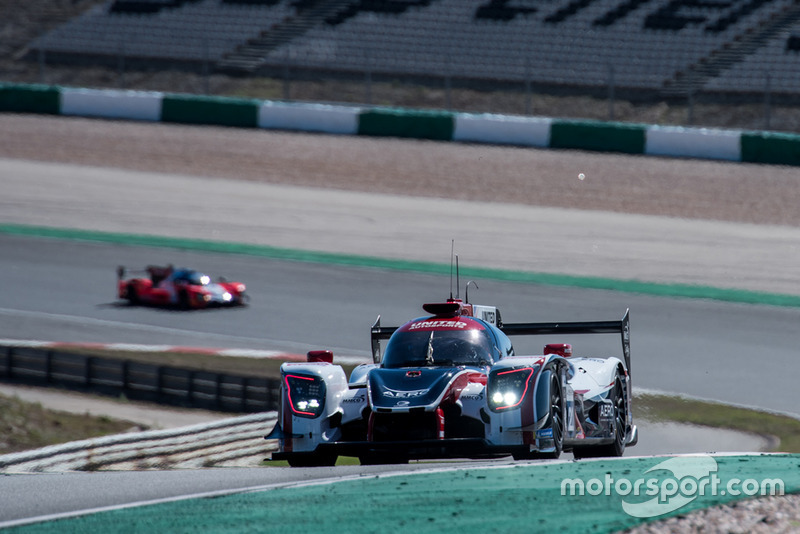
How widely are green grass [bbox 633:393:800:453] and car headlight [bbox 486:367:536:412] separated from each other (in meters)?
4.80

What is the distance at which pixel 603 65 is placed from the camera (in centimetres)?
3584

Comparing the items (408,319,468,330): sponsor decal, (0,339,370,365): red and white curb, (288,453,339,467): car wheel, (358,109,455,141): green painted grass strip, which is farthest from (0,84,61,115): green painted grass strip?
(288,453,339,467): car wheel

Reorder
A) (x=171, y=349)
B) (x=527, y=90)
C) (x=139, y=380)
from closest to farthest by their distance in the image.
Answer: (x=139, y=380), (x=171, y=349), (x=527, y=90)

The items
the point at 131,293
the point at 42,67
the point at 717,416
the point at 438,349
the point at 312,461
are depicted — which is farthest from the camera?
the point at 42,67

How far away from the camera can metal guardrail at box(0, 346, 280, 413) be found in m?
13.9

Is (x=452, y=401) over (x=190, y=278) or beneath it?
over

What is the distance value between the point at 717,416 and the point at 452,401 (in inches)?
222

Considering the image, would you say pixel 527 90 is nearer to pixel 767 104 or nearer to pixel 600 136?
pixel 600 136

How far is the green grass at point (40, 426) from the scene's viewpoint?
1210 cm

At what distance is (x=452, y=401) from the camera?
8.34 m

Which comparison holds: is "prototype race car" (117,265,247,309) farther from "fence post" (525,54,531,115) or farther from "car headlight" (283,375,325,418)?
"fence post" (525,54,531,115)

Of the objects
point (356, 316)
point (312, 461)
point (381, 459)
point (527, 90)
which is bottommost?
point (356, 316)

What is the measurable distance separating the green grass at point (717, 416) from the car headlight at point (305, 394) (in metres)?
5.50

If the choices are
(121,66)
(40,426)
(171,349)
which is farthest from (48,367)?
(121,66)
